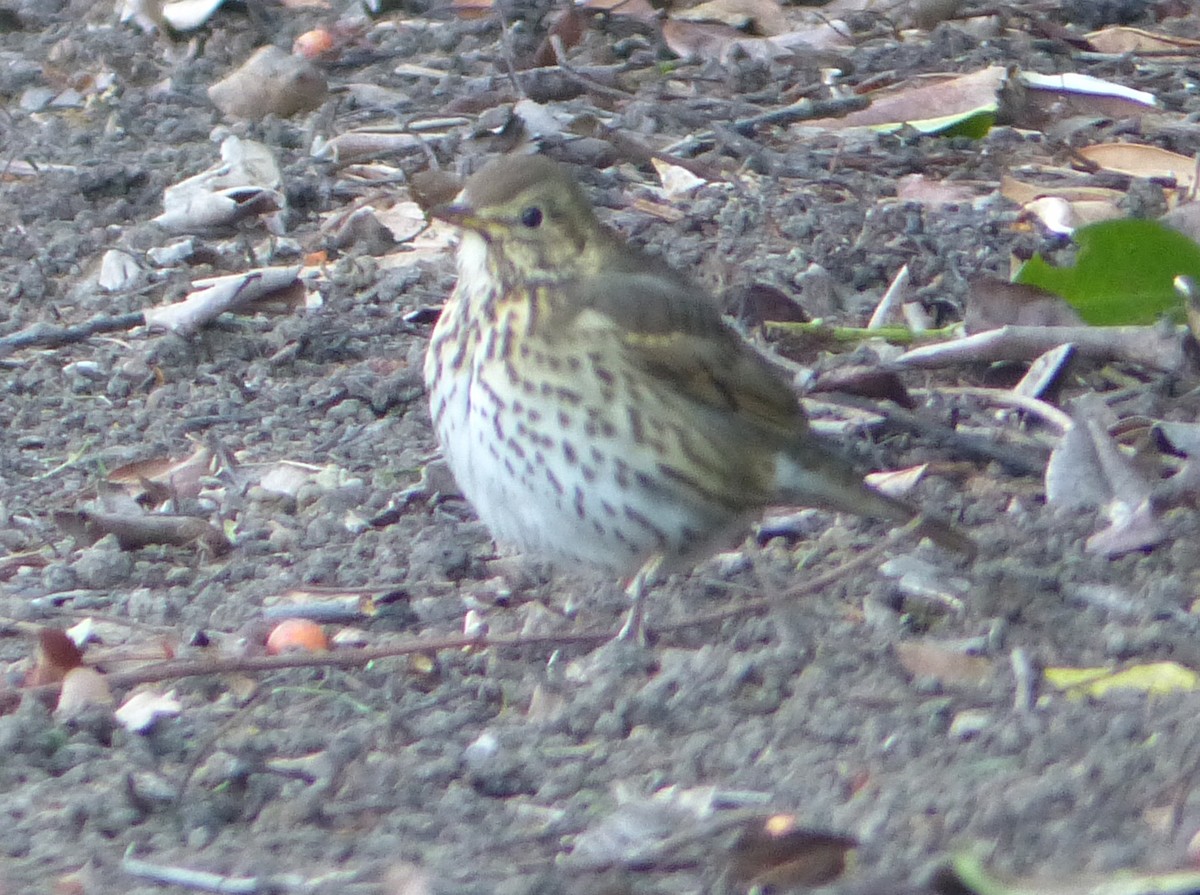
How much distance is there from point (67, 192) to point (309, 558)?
2328 mm

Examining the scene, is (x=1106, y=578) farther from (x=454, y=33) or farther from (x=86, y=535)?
(x=454, y=33)

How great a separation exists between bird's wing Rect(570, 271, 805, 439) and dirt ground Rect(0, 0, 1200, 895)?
263 mm

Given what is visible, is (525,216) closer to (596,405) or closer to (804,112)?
(596,405)

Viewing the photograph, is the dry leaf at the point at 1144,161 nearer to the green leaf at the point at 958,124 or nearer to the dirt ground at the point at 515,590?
the dirt ground at the point at 515,590

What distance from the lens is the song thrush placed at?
11.4ft

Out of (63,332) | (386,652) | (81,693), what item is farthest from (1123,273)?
(63,332)

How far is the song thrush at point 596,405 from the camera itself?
3.49 meters

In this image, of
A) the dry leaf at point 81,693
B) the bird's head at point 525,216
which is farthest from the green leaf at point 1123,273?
the dry leaf at point 81,693

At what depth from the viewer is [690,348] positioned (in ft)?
12.2

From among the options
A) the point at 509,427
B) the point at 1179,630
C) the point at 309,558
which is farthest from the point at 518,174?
the point at 1179,630

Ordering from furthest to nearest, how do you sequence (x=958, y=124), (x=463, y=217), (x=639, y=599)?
(x=958, y=124), (x=463, y=217), (x=639, y=599)

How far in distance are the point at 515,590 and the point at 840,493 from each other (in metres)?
0.63

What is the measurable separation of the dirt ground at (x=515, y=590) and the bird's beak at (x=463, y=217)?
62 centimetres

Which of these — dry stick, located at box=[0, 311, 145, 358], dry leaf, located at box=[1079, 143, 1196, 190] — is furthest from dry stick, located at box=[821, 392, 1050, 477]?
dry stick, located at box=[0, 311, 145, 358]
